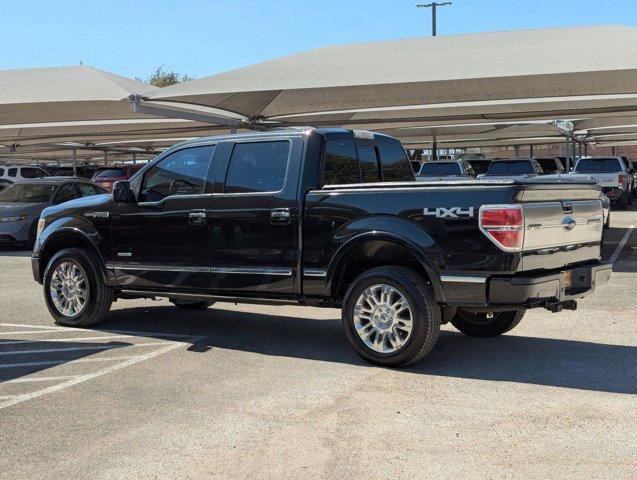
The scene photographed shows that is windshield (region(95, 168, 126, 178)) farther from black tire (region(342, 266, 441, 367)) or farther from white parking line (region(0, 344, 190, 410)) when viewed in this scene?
black tire (region(342, 266, 441, 367))

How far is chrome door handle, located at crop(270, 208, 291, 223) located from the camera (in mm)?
6973

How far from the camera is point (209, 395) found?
575 cm

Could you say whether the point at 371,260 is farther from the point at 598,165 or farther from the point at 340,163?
the point at 598,165

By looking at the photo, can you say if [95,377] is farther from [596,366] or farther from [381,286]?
[596,366]

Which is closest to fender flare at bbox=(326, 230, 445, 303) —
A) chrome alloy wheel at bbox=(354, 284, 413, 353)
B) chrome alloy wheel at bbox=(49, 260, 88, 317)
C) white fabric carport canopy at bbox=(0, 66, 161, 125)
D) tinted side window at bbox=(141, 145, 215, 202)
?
chrome alloy wheel at bbox=(354, 284, 413, 353)

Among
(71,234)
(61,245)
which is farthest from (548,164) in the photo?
(71,234)

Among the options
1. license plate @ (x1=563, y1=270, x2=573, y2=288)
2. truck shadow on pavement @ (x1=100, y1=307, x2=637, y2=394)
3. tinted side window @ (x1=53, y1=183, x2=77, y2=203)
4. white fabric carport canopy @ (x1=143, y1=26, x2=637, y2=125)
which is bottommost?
truck shadow on pavement @ (x1=100, y1=307, x2=637, y2=394)

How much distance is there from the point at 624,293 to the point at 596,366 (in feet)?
13.3

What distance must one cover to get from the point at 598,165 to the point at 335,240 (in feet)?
66.4

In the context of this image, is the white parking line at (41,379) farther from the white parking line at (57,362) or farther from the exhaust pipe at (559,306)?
the exhaust pipe at (559,306)

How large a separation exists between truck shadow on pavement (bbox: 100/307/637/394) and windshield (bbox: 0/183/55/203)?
336 inches

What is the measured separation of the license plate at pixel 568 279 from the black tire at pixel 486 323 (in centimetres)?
105

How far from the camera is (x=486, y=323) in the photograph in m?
7.71

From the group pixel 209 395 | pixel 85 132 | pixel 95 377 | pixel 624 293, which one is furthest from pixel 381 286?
pixel 85 132
